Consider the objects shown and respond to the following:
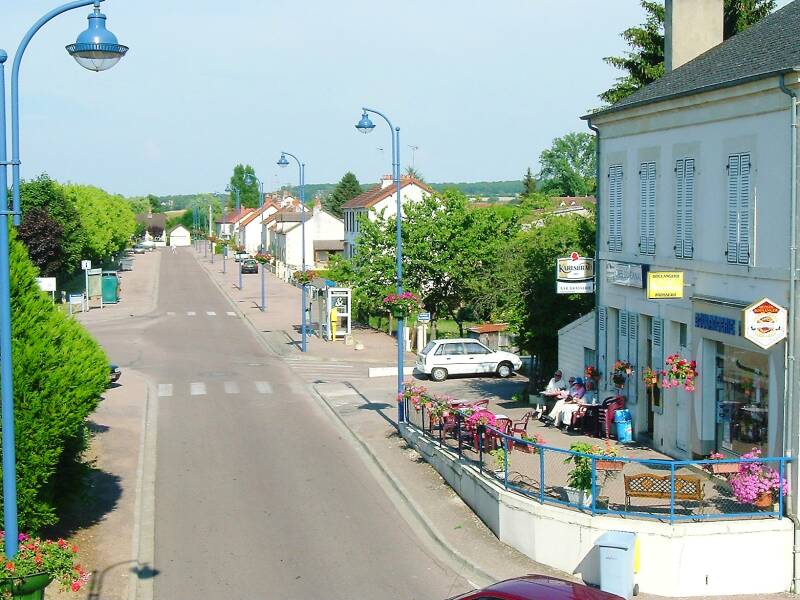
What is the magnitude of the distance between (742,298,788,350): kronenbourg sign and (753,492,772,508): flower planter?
2.08 m

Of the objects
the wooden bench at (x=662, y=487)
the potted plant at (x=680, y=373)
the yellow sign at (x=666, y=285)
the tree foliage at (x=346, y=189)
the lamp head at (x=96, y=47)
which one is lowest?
the wooden bench at (x=662, y=487)

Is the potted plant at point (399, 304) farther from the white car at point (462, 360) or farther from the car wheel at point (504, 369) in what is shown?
the car wheel at point (504, 369)

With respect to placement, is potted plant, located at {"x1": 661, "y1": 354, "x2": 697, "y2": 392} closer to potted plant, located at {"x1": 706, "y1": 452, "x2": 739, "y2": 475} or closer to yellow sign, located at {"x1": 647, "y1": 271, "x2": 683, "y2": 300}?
yellow sign, located at {"x1": 647, "y1": 271, "x2": 683, "y2": 300}

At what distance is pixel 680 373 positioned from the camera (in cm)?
1788

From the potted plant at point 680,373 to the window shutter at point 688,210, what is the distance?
200cm

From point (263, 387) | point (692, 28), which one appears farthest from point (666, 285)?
point (263, 387)

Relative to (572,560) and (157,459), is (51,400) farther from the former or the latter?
(157,459)

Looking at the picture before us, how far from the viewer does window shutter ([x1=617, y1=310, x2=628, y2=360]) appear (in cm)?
2191

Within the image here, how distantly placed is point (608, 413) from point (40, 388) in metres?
11.8

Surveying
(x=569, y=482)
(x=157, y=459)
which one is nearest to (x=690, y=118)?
(x=569, y=482)

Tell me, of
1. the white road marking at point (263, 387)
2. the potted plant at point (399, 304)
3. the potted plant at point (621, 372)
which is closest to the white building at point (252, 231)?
the white road marking at point (263, 387)

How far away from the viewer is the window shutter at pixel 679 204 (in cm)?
1898

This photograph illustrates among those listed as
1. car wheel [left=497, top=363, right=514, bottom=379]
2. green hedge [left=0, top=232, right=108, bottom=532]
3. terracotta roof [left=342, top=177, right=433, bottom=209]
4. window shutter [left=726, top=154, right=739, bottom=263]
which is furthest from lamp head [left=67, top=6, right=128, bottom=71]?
terracotta roof [left=342, top=177, right=433, bottom=209]

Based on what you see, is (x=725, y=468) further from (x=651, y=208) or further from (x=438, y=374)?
(x=438, y=374)
